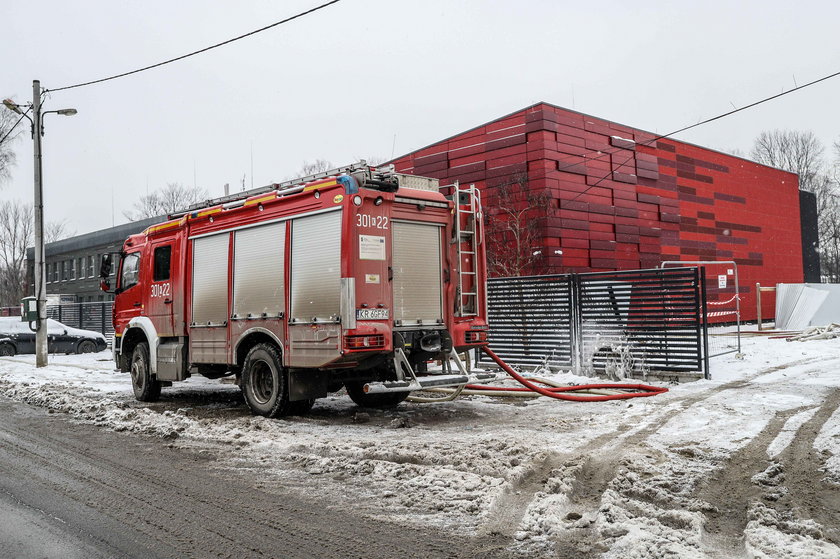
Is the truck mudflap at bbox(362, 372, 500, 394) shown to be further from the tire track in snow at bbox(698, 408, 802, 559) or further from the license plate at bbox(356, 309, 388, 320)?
the tire track in snow at bbox(698, 408, 802, 559)

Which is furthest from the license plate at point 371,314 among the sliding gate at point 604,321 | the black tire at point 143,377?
the sliding gate at point 604,321

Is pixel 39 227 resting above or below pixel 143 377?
above

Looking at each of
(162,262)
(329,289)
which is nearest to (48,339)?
(162,262)

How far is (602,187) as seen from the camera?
22562mm

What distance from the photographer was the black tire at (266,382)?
8703mm

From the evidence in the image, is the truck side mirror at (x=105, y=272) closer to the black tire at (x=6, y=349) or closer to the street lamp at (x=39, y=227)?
the street lamp at (x=39, y=227)

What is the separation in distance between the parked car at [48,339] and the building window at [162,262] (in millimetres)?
15038

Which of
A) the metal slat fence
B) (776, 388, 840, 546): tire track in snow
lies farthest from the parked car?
(776, 388, 840, 546): tire track in snow

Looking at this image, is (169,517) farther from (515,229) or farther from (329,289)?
(515,229)

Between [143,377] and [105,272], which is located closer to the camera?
[143,377]

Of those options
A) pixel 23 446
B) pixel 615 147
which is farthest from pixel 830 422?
pixel 615 147

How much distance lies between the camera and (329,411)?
9.77m

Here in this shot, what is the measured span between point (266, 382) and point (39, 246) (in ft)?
42.6

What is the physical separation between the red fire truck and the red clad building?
39.4ft
